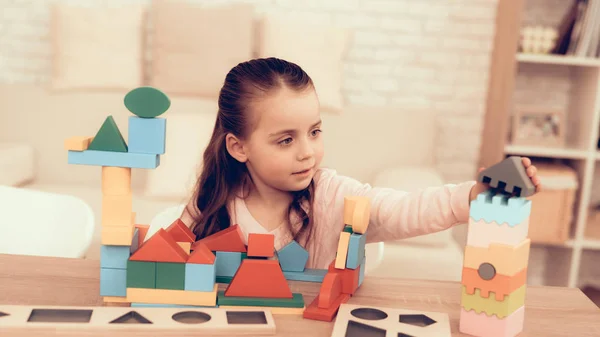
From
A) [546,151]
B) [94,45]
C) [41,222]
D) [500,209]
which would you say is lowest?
[41,222]

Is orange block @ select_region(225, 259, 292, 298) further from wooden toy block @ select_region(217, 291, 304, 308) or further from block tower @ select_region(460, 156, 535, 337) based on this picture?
block tower @ select_region(460, 156, 535, 337)

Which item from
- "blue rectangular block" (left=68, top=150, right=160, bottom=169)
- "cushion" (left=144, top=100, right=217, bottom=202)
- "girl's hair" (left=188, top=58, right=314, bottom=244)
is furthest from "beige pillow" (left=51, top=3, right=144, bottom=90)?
"blue rectangular block" (left=68, top=150, right=160, bottom=169)

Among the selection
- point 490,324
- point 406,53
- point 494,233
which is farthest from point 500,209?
point 406,53

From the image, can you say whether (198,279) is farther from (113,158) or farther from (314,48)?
(314,48)

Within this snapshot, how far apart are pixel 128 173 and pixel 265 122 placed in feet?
1.06

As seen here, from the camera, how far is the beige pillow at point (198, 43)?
10.0ft

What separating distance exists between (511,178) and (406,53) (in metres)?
2.47

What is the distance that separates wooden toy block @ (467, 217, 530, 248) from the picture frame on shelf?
2.20 m

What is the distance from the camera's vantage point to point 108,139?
96 cm

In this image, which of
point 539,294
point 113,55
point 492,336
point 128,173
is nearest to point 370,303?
point 492,336

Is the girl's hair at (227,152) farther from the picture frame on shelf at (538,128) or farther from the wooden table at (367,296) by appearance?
the picture frame on shelf at (538,128)

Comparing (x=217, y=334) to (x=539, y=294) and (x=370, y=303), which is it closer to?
(x=370, y=303)

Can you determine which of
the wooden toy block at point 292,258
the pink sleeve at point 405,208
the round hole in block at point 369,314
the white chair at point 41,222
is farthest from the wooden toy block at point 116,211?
the white chair at point 41,222

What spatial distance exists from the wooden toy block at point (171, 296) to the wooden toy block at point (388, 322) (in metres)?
0.19
